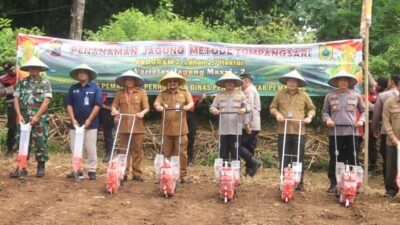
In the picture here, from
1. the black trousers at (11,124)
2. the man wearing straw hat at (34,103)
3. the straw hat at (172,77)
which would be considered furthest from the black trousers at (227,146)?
the black trousers at (11,124)

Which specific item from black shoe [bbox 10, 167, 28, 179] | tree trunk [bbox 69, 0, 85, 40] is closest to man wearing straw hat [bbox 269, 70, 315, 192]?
black shoe [bbox 10, 167, 28, 179]

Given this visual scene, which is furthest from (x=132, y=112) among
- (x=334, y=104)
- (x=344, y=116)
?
(x=344, y=116)

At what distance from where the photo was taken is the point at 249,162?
9555mm

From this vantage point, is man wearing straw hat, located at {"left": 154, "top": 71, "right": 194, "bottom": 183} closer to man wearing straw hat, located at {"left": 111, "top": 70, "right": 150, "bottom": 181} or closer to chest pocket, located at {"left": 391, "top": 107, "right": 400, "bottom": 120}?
man wearing straw hat, located at {"left": 111, "top": 70, "right": 150, "bottom": 181}

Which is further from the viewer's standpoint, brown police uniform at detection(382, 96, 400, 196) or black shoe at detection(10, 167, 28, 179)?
black shoe at detection(10, 167, 28, 179)

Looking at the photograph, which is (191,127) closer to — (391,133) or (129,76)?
(129,76)

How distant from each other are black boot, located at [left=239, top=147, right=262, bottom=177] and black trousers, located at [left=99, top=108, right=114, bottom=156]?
2.55 m

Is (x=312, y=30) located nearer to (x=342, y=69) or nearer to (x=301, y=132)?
(x=342, y=69)

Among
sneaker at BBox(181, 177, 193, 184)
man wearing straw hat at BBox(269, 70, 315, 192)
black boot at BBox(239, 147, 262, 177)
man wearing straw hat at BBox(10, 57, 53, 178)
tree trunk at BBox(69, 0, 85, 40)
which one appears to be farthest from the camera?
tree trunk at BBox(69, 0, 85, 40)

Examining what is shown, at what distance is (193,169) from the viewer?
34.3 ft

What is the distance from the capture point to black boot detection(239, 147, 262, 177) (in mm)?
9406

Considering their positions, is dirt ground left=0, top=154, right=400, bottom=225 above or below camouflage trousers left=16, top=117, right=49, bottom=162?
below

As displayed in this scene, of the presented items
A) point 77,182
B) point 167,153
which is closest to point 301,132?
point 167,153

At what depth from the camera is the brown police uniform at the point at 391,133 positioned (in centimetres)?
803
